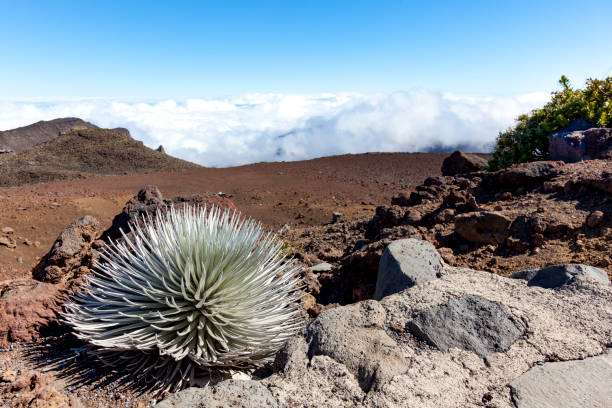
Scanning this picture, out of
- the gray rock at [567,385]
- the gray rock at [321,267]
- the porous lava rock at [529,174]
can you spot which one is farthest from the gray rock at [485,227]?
the gray rock at [567,385]

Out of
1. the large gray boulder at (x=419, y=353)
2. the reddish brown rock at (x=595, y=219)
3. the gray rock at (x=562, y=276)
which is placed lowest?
the large gray boulder at (x=419, y=353)

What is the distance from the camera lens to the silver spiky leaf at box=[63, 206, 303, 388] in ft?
7.14

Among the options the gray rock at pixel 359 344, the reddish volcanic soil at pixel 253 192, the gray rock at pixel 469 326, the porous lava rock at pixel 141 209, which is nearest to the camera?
the gray rock at pixel 359 344

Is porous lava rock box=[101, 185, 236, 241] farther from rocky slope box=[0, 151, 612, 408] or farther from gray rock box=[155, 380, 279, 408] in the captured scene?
gray rock box=[155, 380, 279, 408]

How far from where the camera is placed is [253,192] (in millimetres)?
12758

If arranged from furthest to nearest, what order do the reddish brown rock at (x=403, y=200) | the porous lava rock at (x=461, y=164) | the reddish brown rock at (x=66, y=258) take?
the porous lava rock at (x=461, y=164), the reddish brown rock at (x=403, y=200), the reddish brown rock at (x=66, y=258)

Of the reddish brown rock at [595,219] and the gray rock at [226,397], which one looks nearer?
the gray rock at [226,397]

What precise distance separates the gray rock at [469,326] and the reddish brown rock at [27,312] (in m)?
2.19

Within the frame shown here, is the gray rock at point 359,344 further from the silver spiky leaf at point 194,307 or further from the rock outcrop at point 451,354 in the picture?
the silver spiky leaf at point 194,307

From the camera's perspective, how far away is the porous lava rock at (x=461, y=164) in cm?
913

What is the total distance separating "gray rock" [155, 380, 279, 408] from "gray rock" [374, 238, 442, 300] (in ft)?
3.80

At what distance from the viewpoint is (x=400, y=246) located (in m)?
2.78

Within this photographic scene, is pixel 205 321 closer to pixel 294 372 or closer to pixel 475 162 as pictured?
pixel 294 372

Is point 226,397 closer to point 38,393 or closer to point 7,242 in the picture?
point 38,393
